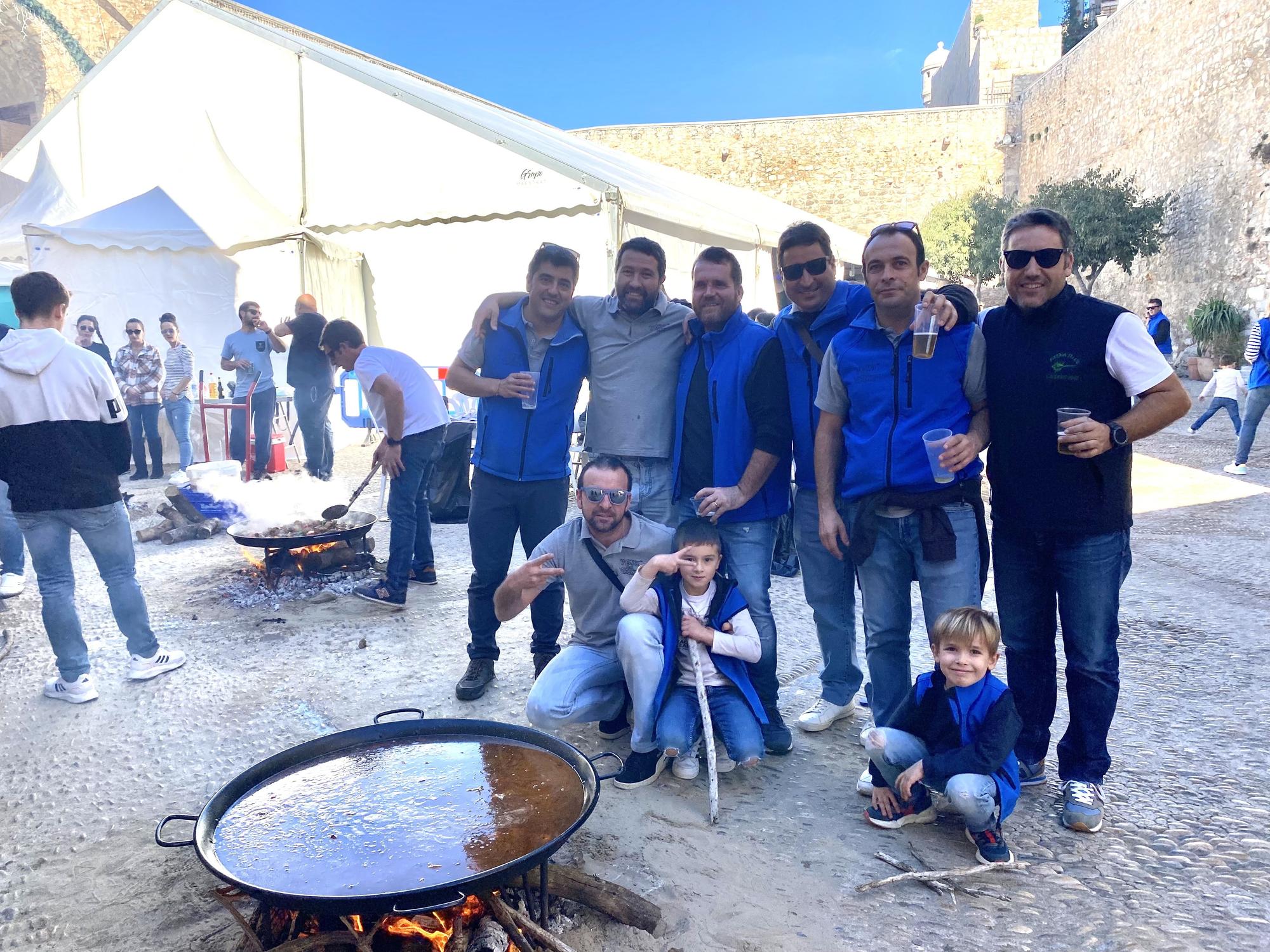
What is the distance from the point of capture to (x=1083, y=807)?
8.84 feet

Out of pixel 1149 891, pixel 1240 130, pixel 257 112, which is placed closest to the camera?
pixel 1149 891

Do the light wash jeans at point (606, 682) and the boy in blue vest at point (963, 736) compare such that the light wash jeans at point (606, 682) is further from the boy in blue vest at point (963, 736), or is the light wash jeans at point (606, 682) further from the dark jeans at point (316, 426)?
the dark jeans at point (316, 426)

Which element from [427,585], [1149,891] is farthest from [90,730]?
[1149,891]

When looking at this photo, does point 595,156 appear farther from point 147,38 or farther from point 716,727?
point 716,727

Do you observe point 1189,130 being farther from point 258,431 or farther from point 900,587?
point 900,587

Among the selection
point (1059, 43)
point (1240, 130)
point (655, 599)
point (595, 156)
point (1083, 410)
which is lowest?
point (655, 599)

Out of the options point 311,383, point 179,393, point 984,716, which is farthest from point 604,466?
point 179,393

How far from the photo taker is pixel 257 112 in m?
Result: 11.0

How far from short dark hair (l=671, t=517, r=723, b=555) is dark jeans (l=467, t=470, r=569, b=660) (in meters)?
0.81

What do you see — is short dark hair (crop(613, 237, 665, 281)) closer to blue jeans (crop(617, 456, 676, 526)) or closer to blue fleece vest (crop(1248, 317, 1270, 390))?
blue jeans (crop(617, 456, 676, 526))

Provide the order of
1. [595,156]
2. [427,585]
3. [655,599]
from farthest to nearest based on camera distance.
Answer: [595,156]
[427,585]
[655,599]

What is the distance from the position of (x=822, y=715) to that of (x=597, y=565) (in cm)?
116

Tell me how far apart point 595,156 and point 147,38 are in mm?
6359

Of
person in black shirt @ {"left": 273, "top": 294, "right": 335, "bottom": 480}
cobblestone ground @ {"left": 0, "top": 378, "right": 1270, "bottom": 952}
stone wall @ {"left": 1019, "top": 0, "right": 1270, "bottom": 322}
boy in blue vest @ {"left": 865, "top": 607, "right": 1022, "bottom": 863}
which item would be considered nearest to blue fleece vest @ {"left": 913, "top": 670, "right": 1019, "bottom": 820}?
boy in blue vest @ {"left": 865, "top": 607, "right": 1022, "bottom": 863}
